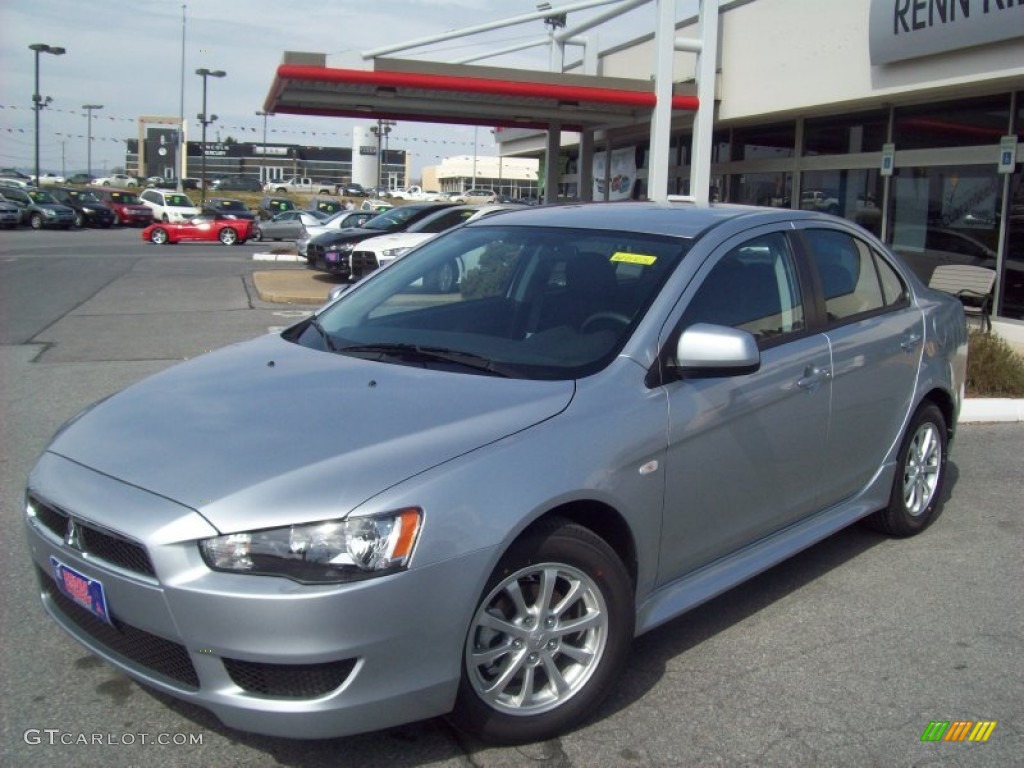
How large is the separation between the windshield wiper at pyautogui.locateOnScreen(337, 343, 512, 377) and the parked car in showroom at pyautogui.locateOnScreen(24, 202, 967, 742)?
2 centimetres

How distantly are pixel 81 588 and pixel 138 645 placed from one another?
0.88ft

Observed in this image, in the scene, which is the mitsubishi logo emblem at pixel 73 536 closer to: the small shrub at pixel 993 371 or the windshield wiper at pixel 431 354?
the windshield wiper at pixel 431 354

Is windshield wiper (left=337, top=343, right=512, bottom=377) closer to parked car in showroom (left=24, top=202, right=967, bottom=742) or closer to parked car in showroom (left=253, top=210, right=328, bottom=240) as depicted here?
parked car in showroom (left=24, top=202, right=967, bottom=742)

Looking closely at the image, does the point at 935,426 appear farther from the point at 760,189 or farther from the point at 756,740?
the point at 760,189

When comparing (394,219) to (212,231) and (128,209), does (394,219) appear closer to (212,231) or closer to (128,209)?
(212,231)

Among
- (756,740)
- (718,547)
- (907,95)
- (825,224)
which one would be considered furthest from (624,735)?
(907,95)

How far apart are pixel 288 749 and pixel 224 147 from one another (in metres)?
141

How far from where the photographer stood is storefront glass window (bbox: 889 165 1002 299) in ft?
41.4

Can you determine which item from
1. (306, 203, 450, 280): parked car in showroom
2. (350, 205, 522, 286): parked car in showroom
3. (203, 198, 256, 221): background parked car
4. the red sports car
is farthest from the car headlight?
(203, 198, 256, 221): background parked car

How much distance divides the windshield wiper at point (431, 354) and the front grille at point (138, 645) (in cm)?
139

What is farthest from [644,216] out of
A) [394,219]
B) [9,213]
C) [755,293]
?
[9,213]

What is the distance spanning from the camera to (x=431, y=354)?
3.89 m

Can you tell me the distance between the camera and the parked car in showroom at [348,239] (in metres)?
19.4

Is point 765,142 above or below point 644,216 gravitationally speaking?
above
